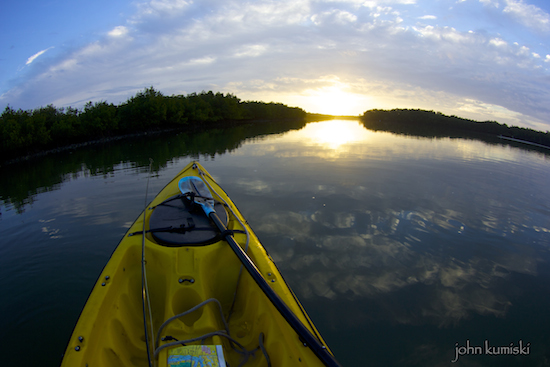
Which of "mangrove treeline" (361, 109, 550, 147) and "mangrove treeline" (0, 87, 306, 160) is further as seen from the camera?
"mangrove treeline" (361, 109, 550, 147)

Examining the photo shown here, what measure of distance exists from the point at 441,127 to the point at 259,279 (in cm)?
7611

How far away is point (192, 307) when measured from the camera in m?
2.66

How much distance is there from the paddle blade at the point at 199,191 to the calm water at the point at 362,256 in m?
1.43

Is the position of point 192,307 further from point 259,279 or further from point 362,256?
point 362,256

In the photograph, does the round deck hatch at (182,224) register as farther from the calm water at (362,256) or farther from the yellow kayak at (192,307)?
the calm water at (362,256)

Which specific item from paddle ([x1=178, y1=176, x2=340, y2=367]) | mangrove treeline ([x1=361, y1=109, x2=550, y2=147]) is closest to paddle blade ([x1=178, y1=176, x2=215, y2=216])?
paddle ([x1=178, y1=176, x2=340, y2=367])

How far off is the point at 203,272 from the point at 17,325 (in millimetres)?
2475

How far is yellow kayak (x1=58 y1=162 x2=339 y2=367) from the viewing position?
6.63ft

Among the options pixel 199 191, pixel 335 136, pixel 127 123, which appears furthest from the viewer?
pixel 127 123

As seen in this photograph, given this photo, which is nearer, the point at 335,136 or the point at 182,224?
the point at 182,224

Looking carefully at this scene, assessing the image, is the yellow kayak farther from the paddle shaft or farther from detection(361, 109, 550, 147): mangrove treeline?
detection(361, 109, 550, 147): mangrove treeline

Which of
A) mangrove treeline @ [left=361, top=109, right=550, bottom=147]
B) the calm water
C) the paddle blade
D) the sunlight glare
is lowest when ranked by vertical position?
the calm water

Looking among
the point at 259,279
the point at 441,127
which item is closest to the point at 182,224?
the point at 259,279

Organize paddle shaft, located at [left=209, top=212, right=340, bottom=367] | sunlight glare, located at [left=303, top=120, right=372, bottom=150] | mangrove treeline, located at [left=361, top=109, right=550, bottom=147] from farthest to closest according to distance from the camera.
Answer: mangrove treeline, located at [left=361, top=109, right=550, bottom=147] → sunlight glare, located at [left=303, top=120, right=372, bottom=150] → paddle shaft, located at [left=209, top=212, right=340, bottom=367]
